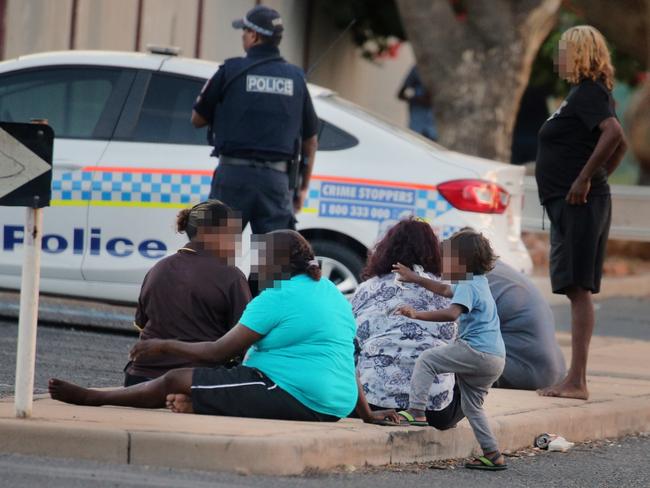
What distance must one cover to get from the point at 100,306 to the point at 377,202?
297 centimetres

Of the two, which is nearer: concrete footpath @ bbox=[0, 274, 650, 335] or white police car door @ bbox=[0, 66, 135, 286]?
white police car door @ bbox=[0, 66, 135, 286]

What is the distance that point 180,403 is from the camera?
5.93 m

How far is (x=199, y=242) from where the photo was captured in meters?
6.29

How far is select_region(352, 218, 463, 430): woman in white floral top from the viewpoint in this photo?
634 centimetres

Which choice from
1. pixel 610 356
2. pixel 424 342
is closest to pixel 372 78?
pixel 610 356

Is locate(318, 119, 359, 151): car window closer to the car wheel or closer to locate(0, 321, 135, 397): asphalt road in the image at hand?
the car wheel

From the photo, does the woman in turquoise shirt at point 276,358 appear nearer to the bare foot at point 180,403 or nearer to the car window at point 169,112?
the bare foot at point 180,403

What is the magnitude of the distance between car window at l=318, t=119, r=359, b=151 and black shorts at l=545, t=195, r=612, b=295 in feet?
7.20

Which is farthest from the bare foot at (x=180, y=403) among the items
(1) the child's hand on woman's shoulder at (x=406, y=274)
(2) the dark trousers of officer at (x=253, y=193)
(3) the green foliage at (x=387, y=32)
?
(3) the green foliage at (x=387, y=32)

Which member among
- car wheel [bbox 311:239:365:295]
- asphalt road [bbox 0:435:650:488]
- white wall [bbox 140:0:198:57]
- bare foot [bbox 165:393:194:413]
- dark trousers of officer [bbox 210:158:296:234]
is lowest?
asphalt road [bbox 0:435:650:488]

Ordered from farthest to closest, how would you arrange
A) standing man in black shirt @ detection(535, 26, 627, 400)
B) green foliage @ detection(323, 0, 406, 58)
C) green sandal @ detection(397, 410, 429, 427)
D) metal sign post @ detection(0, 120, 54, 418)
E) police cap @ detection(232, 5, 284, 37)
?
green foliage @ detection(323, 0, 406, 58) < police cap @ detection(232, 5, 284, 37) < standing man in black shirt @ detection(535, 26, 627, 400) < green sandal @ detection(397, 410, 429, 427) < metal sign post @ detection(0, 120, 54, 418)

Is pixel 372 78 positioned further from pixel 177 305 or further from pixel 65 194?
pixel 177 305

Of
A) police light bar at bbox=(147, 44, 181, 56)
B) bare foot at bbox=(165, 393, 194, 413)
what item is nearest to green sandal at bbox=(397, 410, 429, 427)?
bare foot at bbox=(165, 393, 194, 413)

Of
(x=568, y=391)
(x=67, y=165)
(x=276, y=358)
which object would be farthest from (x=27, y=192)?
(x=67, y=165)
